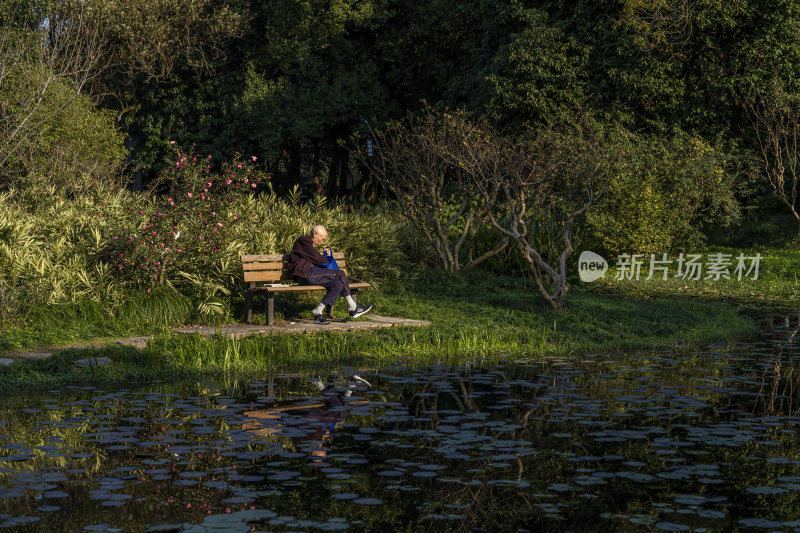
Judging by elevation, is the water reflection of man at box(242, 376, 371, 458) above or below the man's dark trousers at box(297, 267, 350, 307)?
below

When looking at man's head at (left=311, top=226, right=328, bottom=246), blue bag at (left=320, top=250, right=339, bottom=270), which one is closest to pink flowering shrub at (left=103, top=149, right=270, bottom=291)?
man's head at (left=311, top=226, right=328, bottom=246)

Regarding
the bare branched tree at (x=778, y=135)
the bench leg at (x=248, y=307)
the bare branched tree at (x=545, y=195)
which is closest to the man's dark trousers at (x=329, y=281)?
the bench leg at (x=248, y=307)

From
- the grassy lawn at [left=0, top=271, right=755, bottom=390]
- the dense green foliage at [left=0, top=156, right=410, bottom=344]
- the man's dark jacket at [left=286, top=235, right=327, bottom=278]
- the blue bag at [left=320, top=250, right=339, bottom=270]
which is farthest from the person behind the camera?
the blue bag at [left=320, top=250, right=339, bottom=270]

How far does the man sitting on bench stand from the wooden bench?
125 millimetres

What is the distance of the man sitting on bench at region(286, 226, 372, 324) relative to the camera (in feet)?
43.2

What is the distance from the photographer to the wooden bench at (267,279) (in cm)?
1286

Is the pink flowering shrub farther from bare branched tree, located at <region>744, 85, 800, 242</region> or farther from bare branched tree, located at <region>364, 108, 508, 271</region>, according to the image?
bare branched tree, located at <region>744, 85, 800, 242</region>

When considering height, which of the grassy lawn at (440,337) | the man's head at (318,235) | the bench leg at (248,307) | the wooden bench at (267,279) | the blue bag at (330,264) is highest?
the man's head at (318,235)

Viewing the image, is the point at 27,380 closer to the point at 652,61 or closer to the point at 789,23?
the point at 652,61

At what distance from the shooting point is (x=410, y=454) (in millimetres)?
6418

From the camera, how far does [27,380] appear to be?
30.7 ft

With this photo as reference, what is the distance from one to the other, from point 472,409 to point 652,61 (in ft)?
76.9

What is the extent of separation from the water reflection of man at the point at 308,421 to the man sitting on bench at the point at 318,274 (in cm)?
442

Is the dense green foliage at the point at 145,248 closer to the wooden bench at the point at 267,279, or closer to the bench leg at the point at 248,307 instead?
the bench leg at the point at 248,307
